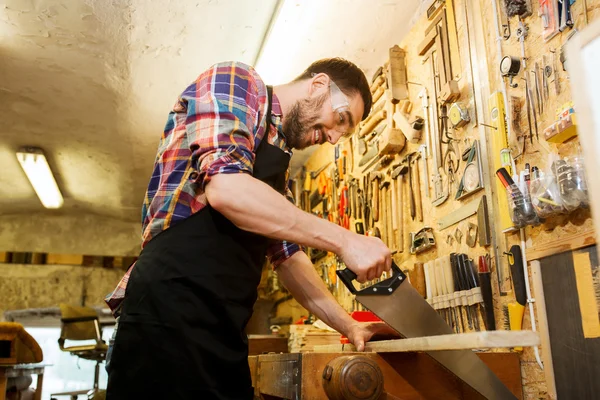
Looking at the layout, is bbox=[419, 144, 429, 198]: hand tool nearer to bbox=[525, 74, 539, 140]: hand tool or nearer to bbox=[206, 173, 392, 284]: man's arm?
bbox=[525, 74, 539, 140]: hand tool

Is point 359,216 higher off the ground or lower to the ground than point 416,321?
higher

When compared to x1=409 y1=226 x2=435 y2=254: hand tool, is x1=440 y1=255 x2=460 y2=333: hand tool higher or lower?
lower

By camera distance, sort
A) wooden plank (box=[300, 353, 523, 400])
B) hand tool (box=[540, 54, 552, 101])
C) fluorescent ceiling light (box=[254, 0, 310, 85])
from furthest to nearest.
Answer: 1. fluorescent ceiling light (box=[254, 0, 310, 85])
2. hand tool (box=[540, 54, 552, 101])
3. wooden plank (box=[300, 353, 523, 400])

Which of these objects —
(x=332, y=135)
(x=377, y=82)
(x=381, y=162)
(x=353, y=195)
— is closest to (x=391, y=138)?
(x=381, y=162)

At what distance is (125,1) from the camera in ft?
11.8

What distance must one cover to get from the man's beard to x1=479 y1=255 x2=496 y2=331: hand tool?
3.75ft

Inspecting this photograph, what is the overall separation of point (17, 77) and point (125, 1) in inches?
64.2

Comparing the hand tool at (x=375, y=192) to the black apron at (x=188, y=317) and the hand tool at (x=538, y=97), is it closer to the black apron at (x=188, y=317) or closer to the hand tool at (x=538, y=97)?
the hand tool at (x=538, y=97)

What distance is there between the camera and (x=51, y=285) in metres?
8.95

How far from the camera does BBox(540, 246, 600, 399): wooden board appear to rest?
6.68 ft

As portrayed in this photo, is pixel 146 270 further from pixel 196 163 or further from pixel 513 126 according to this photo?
pixel 513 126

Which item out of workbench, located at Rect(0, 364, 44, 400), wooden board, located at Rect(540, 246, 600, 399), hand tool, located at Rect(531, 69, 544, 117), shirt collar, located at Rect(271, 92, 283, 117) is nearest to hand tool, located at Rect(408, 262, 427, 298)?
wooden board, located at Rect(540, 246, 600, 399)

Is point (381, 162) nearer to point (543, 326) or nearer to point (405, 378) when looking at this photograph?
point (543, 326)

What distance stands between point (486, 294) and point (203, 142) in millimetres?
1683
